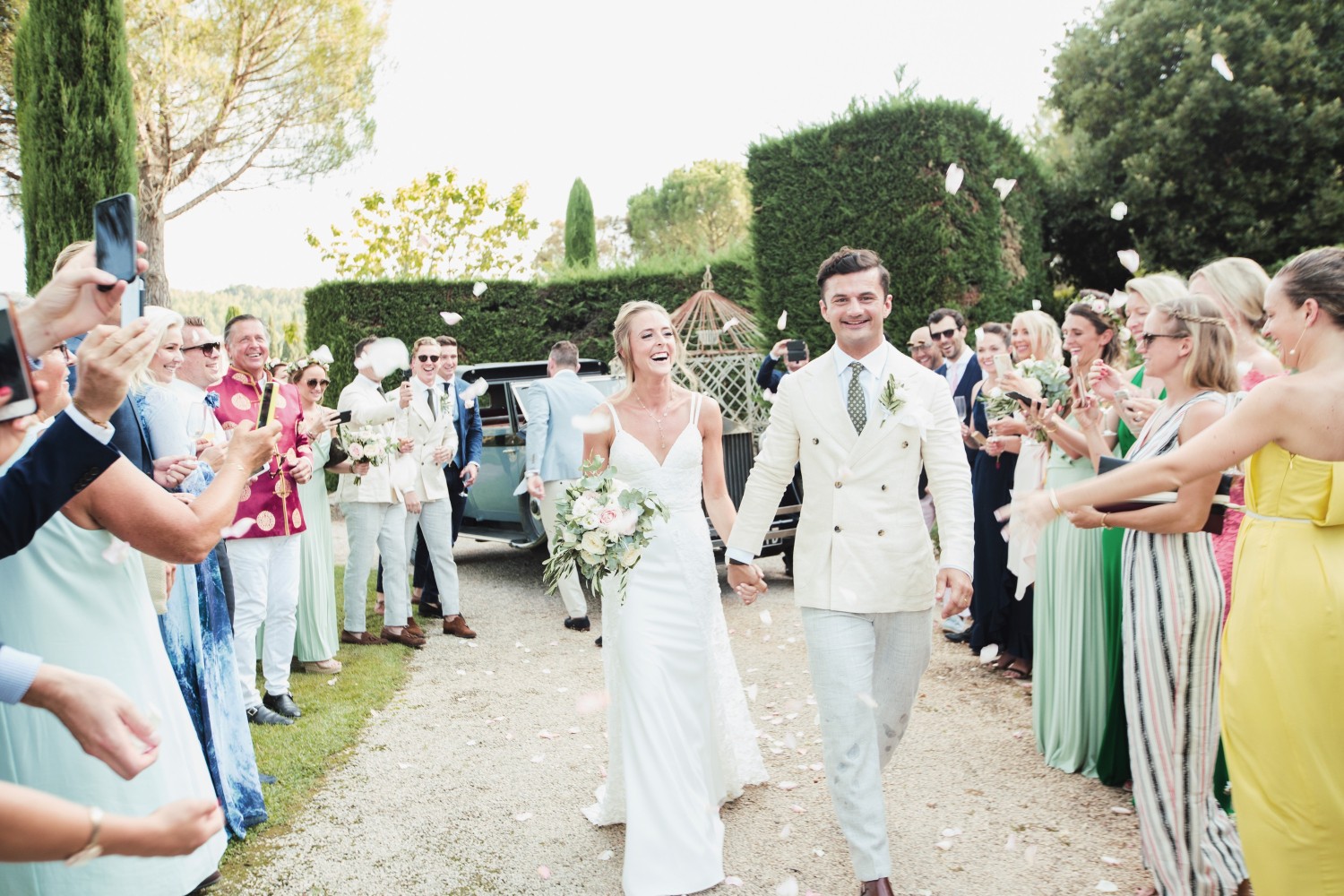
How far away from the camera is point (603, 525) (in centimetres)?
390

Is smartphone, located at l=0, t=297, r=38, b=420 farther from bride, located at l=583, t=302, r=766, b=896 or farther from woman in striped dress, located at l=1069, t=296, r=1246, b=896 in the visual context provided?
woman in striped dress, located at l=1069, t=296, r=1246, b=896

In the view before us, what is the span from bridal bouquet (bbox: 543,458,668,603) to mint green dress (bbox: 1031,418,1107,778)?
7.17 feet

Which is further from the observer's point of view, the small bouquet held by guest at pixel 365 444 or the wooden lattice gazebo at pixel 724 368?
the wooden lattice gazebo at pixel 724 368

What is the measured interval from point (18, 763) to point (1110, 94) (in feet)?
56.3

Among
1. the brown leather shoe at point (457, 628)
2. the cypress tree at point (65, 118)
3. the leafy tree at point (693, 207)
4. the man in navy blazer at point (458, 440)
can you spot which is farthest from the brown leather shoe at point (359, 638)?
the leafy tree at point (693, 207)

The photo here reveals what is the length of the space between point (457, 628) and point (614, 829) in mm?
4051

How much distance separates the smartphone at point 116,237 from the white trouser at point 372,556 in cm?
573

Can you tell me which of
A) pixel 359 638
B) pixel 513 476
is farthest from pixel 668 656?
pixel 513 476

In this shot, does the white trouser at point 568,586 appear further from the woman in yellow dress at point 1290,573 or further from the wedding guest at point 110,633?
the woman in yellow dress at point 1290,573

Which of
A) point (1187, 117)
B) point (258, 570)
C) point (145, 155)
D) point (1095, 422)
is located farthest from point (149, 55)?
point (1095, 422)

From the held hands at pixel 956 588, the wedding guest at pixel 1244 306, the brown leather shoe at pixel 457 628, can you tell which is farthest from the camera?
the brown leather shoe at pixel 457 628

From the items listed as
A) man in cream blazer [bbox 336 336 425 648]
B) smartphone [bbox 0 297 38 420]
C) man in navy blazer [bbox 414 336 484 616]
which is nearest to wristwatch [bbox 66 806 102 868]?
smartphone [bbox 0 297 38 420]

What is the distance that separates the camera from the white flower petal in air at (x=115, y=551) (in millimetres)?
2482

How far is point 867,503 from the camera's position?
364cm
